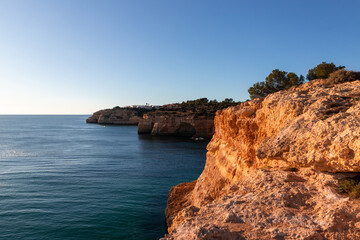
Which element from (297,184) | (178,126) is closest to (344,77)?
(297,184)

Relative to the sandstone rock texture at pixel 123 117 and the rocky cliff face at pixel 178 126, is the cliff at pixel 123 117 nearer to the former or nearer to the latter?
the sandstone rock texture at pixel 123 117

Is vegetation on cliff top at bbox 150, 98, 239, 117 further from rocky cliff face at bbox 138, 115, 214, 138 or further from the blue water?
the blue water

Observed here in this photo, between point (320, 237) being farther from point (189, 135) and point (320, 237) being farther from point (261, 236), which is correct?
point (189, 135)

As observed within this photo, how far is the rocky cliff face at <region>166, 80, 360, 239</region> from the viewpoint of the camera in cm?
464

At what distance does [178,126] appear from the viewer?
69875mm

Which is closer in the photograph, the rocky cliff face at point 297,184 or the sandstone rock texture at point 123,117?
the rocky cliff face at point 297,184

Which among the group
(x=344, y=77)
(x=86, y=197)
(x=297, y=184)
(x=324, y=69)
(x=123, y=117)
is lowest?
(x=86, y=197)

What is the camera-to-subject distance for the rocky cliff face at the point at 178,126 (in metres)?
65.4

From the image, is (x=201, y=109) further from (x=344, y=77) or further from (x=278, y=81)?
(x=344, y=77)

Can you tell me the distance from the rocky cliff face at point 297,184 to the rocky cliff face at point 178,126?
56270mm

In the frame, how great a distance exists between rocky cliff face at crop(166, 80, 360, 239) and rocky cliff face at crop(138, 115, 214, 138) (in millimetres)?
56270

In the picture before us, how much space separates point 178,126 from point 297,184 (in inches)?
2519

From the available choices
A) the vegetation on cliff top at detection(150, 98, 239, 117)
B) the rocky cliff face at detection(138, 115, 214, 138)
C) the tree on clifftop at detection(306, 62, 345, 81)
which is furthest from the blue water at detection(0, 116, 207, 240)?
the vegetation on cliff top at detection(150, 98, 239, 117)

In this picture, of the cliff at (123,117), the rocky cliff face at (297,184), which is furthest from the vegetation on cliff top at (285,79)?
the cliff at (123,117)
